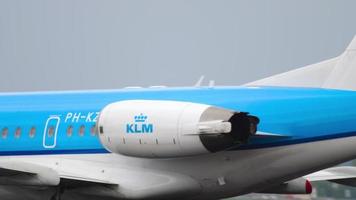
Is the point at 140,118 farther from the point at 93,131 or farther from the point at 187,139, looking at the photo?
the point at 93,131

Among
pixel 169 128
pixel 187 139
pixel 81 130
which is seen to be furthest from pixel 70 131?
pixel 187 139

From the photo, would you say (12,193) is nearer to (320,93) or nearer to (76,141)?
(76,141)

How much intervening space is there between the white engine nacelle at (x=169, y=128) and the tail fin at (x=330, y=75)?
2663mm

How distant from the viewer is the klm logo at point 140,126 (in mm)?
22609

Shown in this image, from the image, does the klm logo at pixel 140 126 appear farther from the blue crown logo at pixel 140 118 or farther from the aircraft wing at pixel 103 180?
the aircraft wing at pixel 103 180

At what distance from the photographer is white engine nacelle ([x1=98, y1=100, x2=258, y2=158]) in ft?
72.2

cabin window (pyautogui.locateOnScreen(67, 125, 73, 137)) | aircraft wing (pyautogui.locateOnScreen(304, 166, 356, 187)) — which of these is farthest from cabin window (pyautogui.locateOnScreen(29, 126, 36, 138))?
aircraft wing (pyautogui.locateOnScreen(304, 166, 356, 187))

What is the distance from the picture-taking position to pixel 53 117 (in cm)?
2591

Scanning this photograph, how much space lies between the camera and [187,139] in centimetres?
2220

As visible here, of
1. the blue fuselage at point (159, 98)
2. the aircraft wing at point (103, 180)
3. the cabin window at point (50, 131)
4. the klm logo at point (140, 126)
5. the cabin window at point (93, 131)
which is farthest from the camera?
the cabin window at point (50, 131)

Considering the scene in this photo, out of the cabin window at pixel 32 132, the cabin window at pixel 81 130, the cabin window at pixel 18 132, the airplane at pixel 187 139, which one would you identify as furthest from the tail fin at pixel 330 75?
the cabin window at pixel 18 132

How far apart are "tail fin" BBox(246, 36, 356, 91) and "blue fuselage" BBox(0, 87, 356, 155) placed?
555mm

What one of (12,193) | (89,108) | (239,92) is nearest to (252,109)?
(239,92)

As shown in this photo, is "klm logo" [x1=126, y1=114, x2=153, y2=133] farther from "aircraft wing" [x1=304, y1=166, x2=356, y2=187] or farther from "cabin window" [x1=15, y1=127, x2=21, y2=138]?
"aircraft wing" [x1=304, y1=166, x2=356, y2=187]
